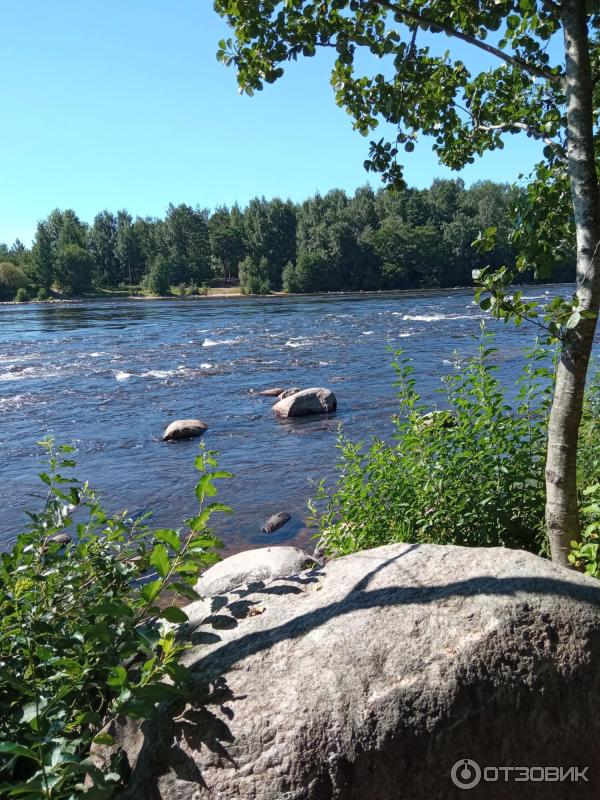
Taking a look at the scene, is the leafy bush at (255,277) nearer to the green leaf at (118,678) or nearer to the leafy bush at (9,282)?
the leafy bush at (9,282)

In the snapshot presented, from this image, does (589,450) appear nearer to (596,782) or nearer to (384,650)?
(596,782)

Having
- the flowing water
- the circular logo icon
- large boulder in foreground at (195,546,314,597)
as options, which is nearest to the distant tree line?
the flowing water

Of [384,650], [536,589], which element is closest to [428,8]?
[536,589]

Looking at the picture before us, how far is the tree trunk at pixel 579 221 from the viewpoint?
3113mm

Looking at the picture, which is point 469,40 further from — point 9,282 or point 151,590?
point 9,282

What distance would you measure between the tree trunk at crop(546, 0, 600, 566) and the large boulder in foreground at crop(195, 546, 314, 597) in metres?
3.43

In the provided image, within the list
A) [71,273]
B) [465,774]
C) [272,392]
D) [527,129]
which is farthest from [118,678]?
[71,273]

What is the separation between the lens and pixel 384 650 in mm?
2508

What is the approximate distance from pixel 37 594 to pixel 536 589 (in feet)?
7.37

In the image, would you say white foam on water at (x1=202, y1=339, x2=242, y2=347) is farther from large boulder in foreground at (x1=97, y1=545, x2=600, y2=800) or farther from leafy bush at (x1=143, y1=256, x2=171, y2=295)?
leafy bush at (x1=143, y1=256, x2=171, y2=295)

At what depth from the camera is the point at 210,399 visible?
16953 millimetres

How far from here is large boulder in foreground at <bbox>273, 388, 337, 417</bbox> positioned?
1466 centimetres

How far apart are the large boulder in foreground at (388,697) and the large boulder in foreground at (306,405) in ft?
38.6

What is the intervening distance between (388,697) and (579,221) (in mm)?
2562
